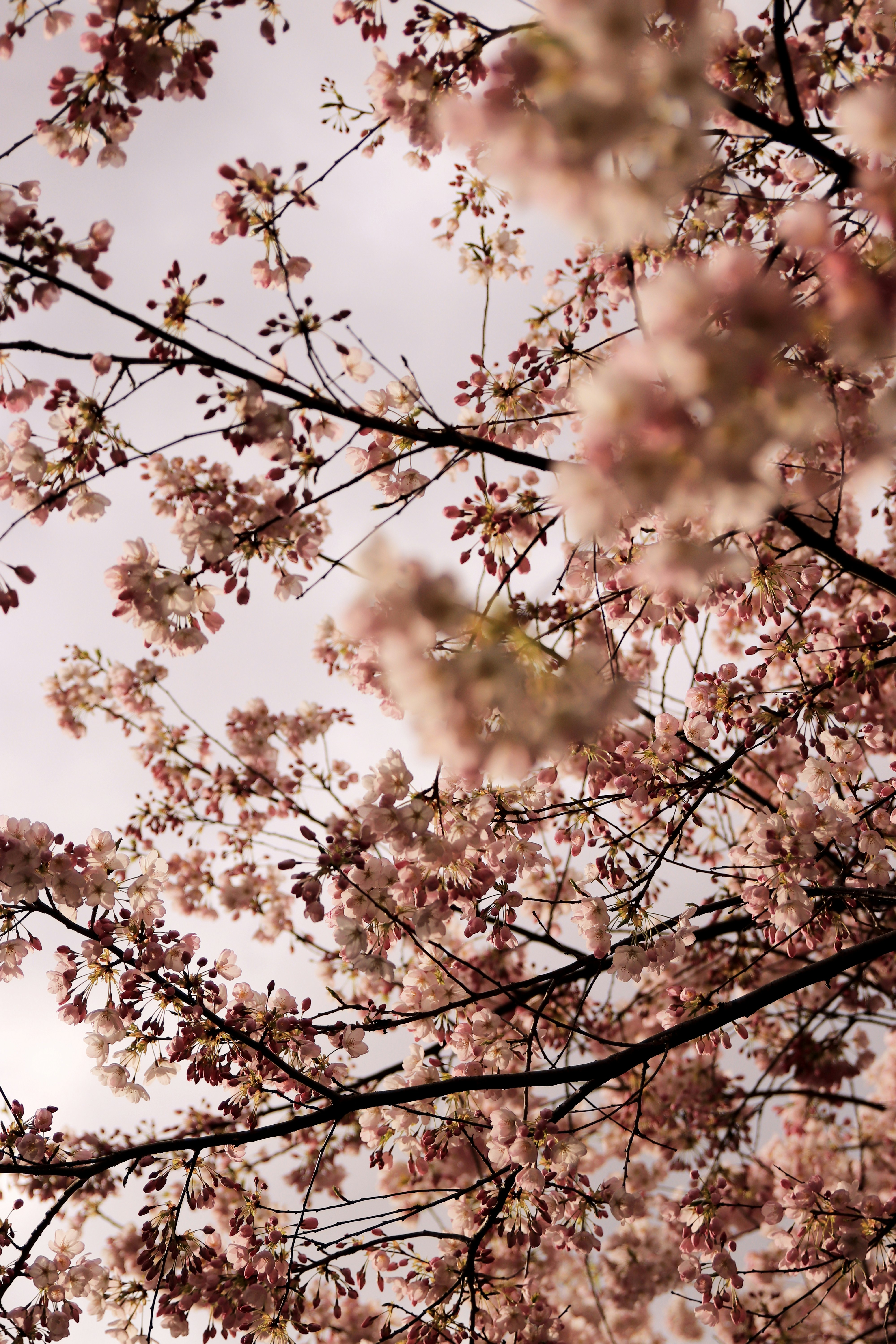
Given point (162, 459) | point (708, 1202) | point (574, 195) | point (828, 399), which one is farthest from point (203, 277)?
point (708, 1202)

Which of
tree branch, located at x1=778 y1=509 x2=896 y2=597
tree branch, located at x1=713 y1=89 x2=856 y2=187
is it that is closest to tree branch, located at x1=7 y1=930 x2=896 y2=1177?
tree branch, located at x1=778 y1=509 x2=896 y2=597

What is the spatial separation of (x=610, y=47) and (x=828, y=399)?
70.7 inches

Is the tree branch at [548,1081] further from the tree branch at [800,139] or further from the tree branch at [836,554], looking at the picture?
the tree branch at [800,139]

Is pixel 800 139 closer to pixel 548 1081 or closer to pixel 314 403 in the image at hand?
pixel 314 403

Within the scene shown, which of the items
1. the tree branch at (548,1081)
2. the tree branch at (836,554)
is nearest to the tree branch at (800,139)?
the tree branch at (836,554)

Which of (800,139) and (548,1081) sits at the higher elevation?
(800,139)

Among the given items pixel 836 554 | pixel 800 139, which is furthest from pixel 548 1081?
pixel 800 139

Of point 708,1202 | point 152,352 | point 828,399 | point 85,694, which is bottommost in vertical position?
point 708,1202

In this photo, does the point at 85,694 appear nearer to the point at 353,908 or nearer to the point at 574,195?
the point at 353,908

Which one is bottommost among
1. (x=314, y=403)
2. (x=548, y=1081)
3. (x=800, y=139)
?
→ (x=548, y=1081)

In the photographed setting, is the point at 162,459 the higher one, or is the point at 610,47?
the point at 162,459

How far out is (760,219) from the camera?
12.7 feet

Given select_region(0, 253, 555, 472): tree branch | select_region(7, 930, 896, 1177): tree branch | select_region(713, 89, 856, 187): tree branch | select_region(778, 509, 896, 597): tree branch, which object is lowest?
select_region(7, 930, 896, 1177): tree branch

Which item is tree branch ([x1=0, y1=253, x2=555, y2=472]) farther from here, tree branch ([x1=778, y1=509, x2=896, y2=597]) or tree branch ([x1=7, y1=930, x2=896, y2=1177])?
tree branch ([x1=7, y1=930, x2=896, y2=1177])
